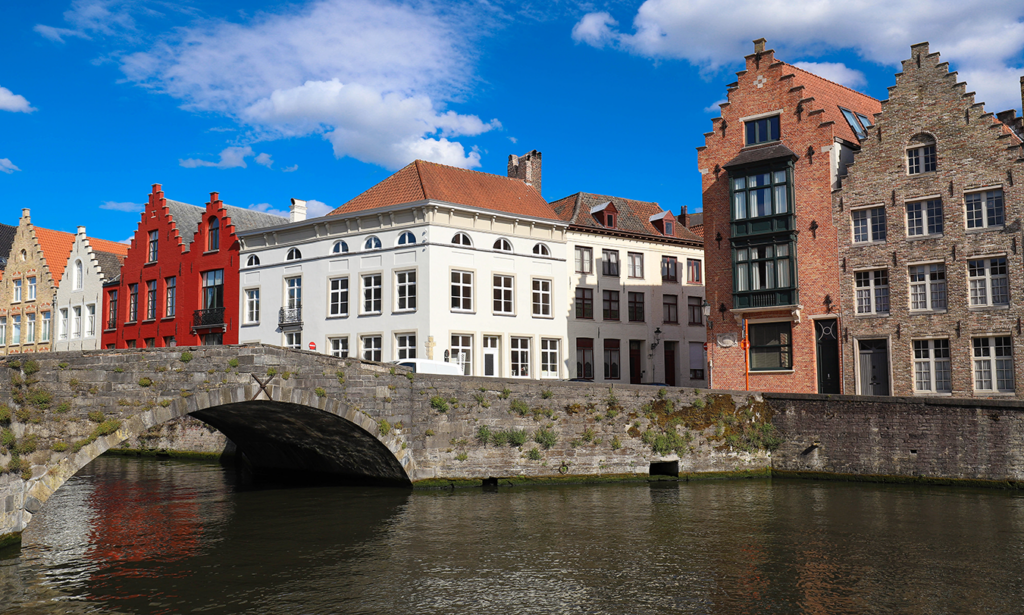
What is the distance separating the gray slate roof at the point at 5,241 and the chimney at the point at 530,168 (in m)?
36.3

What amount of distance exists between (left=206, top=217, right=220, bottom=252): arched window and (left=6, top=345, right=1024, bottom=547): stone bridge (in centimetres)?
1612

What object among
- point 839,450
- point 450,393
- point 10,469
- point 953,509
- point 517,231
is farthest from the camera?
point 517,231

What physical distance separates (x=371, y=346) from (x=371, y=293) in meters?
2.34

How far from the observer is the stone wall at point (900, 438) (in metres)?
22.9

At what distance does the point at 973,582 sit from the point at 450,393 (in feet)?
45.2

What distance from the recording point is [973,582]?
1289 centimetres

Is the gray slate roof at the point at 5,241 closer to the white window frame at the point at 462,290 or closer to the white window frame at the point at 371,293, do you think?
the white window frame at the point at 371,293

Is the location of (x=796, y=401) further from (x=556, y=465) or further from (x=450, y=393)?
(x=450, y=393)

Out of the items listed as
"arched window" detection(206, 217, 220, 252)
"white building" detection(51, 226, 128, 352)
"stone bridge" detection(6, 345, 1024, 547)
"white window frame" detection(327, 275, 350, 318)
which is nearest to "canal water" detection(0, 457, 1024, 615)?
"stone bridge" detection(6, 345, 1024, 547)

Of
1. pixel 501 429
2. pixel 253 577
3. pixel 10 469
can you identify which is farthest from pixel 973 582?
pixel 10 469

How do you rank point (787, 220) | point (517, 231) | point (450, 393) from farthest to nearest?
point (517, 231) → point (787, 220) → point (450, 393)

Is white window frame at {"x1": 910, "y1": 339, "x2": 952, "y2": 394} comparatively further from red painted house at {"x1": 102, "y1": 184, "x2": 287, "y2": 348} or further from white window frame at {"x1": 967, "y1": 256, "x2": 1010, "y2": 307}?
red painted house at {"x1": 102, "y1": 184, "x2": 287, "y2": 348}

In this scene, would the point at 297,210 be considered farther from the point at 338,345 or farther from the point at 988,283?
the point at 988,283

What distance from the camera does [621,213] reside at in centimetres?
4522
